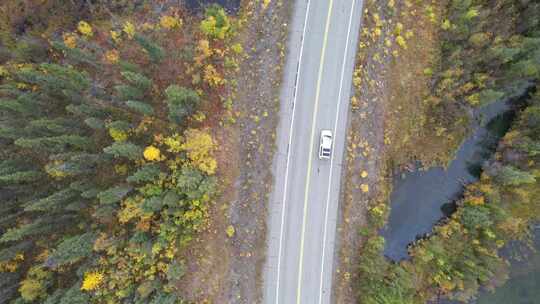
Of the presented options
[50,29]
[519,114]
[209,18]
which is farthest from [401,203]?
[50,29]

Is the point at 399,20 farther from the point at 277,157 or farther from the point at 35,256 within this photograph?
the point at 35,256

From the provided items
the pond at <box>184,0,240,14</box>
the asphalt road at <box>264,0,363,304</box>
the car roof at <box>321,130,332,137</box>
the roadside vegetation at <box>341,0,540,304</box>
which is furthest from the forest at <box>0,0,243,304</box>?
the roadside vegetation at <box>341,0,540,304</box>

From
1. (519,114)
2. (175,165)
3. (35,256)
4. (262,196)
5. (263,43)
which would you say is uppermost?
(263,43)

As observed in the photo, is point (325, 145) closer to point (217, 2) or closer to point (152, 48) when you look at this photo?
point (152, 48)

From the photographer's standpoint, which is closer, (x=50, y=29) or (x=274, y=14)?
(x=274, y=14)

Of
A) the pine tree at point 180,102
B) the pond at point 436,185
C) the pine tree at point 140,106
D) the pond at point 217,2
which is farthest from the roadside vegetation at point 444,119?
the pine tree at point 140,106

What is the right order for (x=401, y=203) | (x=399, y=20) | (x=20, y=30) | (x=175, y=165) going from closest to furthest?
(x=175, y=165), (x=399, y=20), (x=401, y=203), (x=20, y=30)
